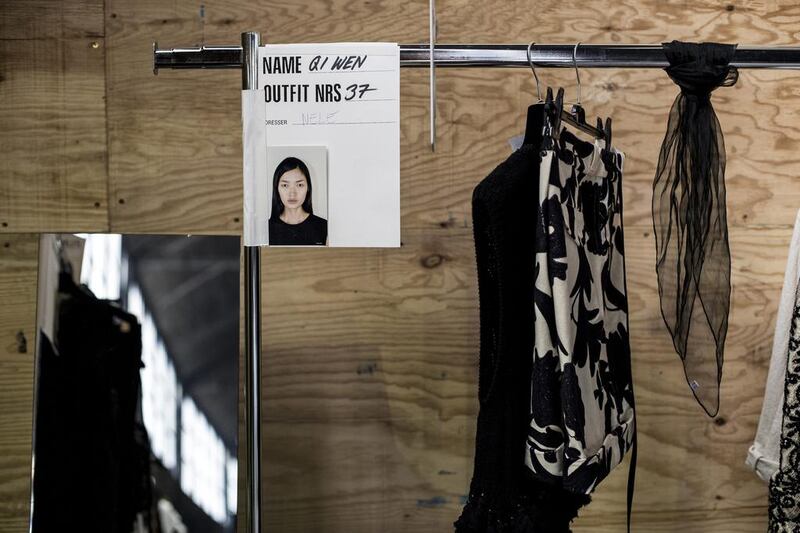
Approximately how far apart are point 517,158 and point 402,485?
86 centimetres

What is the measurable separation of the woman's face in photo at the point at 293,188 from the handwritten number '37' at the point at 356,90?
5.1 inches

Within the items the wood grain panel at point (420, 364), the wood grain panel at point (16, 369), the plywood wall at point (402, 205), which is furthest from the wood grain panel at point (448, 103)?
the wood grain panel at point (16, 369)

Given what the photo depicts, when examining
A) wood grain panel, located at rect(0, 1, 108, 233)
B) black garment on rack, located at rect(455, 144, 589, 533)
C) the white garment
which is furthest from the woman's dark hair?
the white garment

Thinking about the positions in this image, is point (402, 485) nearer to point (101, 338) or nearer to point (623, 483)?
point (623, 483)

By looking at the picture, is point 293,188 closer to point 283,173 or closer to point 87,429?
point 283,173

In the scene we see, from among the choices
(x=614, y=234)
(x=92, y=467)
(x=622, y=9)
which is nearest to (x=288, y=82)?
(x=614, y=234)

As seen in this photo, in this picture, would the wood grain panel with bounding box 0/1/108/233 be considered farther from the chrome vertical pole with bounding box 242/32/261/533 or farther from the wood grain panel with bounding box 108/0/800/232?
the chrome vertical pole with bounding box 242/32/261/533

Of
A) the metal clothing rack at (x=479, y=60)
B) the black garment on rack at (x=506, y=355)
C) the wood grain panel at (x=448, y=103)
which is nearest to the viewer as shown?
the black garment on rack at (x=506, y=355)

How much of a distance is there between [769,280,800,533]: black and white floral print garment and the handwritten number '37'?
2.50 feet

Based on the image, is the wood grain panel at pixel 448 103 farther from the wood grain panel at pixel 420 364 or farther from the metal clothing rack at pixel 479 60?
the metal clothing rack at pixel 479 60

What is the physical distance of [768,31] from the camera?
5.09ft

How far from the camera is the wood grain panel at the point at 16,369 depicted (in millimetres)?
1558

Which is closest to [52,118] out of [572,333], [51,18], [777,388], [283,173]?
[51,18]

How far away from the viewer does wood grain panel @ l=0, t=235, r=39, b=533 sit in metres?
1.56
